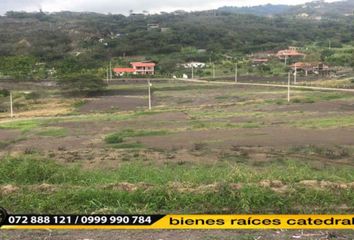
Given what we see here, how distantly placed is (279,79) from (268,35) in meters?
75.0

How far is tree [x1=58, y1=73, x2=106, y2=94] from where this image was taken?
66.5m

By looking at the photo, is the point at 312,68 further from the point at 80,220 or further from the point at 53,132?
the point at 80,220

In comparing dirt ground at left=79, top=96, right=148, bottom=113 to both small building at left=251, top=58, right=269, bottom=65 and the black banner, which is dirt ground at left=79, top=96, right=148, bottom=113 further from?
small building at left=251, top=58, right=269, bottom=65

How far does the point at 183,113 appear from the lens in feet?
148

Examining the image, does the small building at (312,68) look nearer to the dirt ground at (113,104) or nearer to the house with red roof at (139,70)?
the house with red roof at (139,70)

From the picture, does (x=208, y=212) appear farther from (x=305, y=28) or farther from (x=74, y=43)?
(x=305, y=28)

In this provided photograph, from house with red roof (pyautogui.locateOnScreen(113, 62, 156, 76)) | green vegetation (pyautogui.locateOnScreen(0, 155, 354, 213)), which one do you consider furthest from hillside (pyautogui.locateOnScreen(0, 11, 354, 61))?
green vegetation (pyautogui.locateOnScreen(0, 155, 354, 213))

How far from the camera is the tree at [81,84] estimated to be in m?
66.5

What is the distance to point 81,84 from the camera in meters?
66.4

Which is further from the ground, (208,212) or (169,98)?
(208,212)

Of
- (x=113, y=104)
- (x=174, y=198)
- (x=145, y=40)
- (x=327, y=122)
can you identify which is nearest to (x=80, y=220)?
(x=174, y=198)

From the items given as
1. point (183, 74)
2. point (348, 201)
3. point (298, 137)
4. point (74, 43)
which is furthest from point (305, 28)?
point (348, 201)

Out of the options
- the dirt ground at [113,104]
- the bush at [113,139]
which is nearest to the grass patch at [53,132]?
the bush at [113,139]

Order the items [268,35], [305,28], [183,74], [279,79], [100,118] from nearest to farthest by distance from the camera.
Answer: [100,118] < [279,79] < [183,74] < [268,35] < [305,28]
